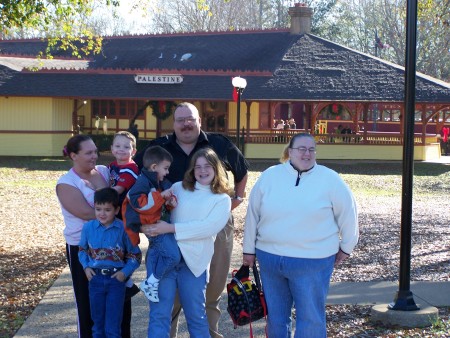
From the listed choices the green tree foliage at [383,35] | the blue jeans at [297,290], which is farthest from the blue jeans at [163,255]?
the green tree foliage at [383,35]

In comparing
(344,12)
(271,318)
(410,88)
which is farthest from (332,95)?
(344,12)

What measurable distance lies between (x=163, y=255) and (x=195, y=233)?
0.84ft

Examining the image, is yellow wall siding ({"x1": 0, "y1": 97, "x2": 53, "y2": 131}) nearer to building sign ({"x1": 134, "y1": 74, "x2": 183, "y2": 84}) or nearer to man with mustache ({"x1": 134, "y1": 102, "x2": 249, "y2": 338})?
building sign ({"x1": 134, "y1": 74, "x2": 183, "y2": 84})

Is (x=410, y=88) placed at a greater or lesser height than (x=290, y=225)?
greater

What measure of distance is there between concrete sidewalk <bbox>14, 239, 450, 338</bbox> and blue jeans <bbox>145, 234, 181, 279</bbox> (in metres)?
A: 1.60

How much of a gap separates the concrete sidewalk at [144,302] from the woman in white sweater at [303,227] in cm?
141

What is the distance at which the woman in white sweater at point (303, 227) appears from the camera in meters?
4.97

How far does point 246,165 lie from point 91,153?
123 cm

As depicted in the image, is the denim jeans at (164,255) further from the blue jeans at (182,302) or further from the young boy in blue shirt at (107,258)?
the young boy in blue shirt at (107,258)

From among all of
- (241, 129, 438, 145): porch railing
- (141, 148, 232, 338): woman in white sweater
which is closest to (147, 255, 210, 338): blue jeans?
(141, 148, 232, 338): woman in white sweater

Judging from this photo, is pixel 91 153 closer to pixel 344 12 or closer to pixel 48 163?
pixel 48 163

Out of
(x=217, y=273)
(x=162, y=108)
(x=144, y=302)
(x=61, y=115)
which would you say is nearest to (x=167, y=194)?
(x=217, y=273)

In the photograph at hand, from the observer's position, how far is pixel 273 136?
103 feet

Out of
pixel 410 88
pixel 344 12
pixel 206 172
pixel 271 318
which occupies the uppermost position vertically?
pixel 344 12
